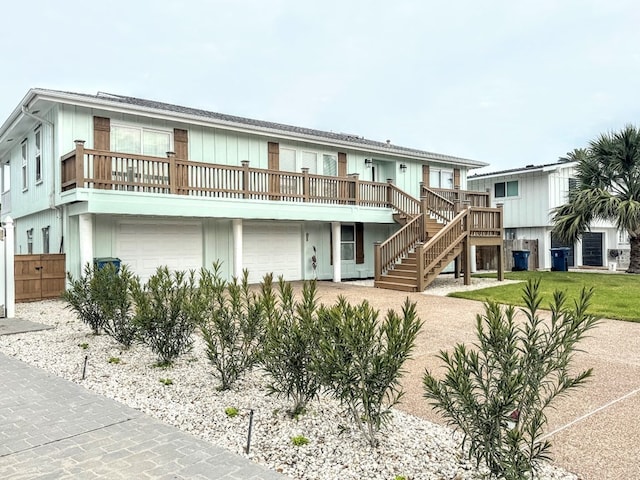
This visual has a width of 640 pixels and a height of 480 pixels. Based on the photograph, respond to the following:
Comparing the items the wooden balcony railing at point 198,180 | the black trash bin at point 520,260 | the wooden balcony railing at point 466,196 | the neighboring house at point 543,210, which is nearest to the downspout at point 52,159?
the wooden balcony railing at point 198,180

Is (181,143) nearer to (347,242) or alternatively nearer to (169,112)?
(169,112)

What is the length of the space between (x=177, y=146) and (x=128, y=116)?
5.05ft

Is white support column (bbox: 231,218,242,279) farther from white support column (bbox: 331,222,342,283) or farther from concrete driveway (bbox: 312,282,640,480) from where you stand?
concrete driveway (bbox: 312,282,640,480)

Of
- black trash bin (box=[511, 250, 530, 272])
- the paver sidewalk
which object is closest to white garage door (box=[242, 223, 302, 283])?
the paver sidewalk

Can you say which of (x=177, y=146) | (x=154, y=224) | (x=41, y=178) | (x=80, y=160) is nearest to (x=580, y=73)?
(x=177, y=146)

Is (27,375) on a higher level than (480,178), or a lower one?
lower

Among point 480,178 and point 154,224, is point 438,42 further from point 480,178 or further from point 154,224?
point 154,224

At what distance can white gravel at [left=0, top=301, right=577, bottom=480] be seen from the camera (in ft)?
10.6

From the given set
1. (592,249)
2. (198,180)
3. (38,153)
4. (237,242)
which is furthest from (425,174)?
(38,153)

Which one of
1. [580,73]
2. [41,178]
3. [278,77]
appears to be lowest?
[41,178]

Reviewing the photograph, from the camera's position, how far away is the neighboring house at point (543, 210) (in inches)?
936

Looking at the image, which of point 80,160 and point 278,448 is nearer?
point 278,448

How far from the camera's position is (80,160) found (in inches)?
421

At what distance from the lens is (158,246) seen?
13547mm
